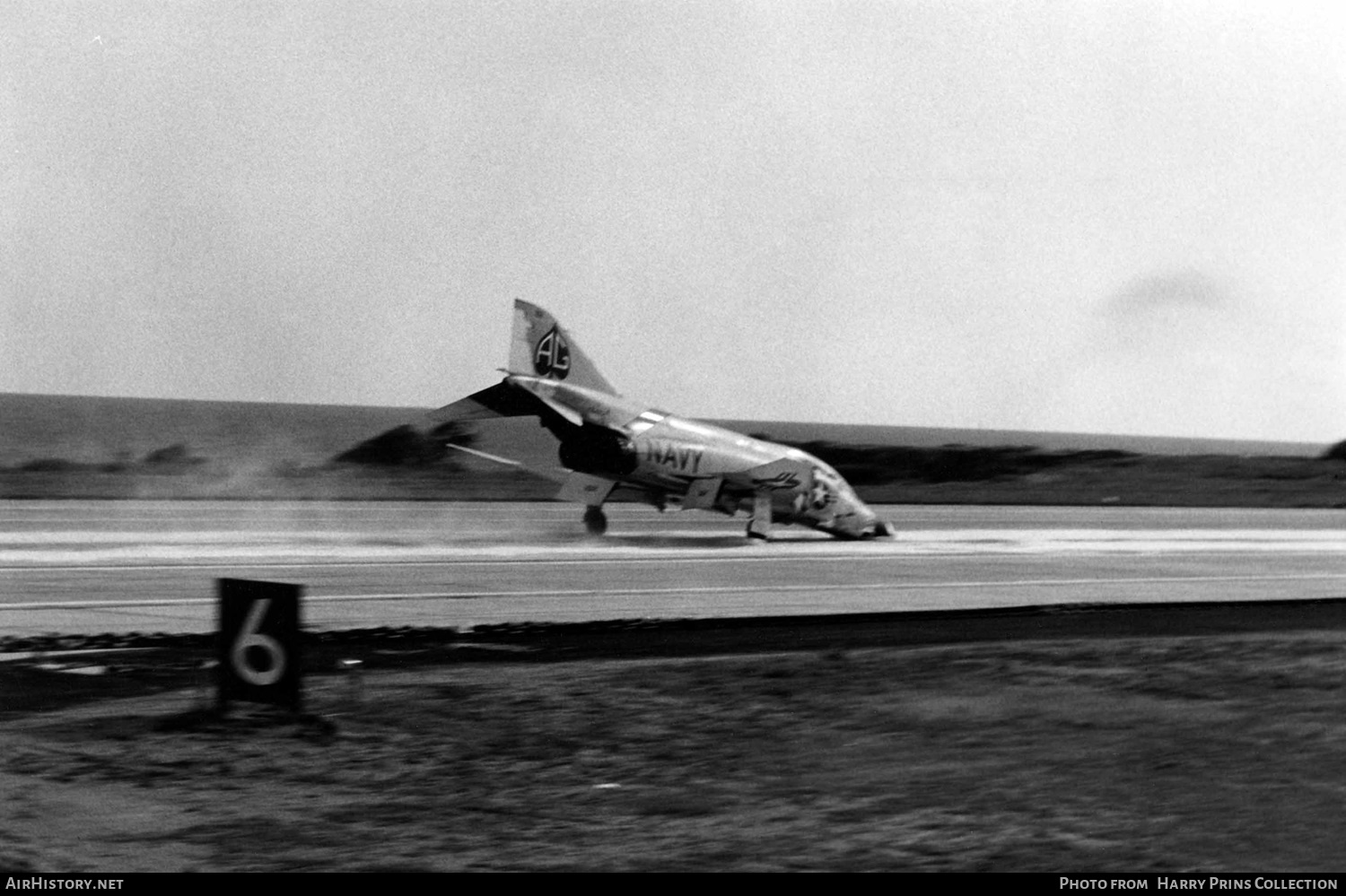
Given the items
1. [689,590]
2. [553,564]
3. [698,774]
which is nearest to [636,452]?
[553,564]

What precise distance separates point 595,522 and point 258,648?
75.6 ft

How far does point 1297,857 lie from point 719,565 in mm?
21442

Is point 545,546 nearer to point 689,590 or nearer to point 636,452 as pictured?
point 636,452

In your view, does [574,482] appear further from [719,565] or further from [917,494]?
[917,494]

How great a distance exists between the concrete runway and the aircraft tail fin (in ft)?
10.9

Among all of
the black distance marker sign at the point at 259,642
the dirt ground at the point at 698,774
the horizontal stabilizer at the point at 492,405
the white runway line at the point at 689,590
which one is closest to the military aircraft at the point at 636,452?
the horizontal stabilizer at the point at 492,405

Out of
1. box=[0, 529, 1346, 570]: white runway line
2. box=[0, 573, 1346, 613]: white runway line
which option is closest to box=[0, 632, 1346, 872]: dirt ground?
box=[0, 573, 1346, 613]: white runway line

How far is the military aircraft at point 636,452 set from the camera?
Answer: 34.2 metres

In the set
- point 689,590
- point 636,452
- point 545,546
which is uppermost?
point 636,452

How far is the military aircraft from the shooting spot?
112 ft

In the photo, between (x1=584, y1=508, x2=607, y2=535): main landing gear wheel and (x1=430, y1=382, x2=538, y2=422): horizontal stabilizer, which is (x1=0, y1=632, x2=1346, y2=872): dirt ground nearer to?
(x1=430, y1=382, x2=538, y2=422): horizontal stabilizer

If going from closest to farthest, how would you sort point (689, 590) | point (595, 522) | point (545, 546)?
point (689, 590), point (545, 546), point (595, 522)

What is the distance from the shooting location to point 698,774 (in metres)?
10.8

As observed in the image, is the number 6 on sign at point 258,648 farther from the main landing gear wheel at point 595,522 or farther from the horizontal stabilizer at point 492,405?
the main landing gear wheel at point 595,522
